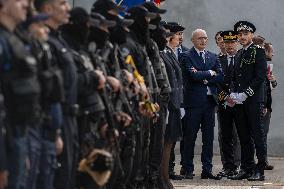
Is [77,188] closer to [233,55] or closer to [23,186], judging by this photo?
[23,186]

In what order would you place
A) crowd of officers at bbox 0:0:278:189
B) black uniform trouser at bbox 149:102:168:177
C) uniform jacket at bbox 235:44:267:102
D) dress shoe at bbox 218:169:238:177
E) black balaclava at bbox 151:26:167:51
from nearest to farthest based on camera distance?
crowd of officers at bbox 0:0:278:189
black uniform trouser at bbox 149:102:168:177
black balaclava at bbox 151:26:167:51
uniform jacket at bbox 235:44:267:102
dress shoe at bbox 218:169:238:177

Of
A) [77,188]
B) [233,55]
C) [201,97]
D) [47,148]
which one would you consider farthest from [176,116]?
[47,148]

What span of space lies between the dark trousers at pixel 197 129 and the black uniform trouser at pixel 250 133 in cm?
40

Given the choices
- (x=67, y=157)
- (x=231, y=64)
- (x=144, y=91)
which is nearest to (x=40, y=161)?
(x=67, y=157)

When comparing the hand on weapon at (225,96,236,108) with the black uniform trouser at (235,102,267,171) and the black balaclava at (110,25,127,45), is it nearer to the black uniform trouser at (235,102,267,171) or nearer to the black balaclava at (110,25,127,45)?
the black uniform trouser at (235,102,267,171)

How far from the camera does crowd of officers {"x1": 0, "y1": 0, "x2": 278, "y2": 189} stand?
603 cm

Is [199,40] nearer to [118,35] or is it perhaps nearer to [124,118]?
[118,35]

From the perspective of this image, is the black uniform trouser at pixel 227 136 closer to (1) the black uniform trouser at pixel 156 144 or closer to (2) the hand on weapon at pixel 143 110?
(1) the black uniform trouser at pixel 156 144

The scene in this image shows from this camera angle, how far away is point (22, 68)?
5938 millimetres

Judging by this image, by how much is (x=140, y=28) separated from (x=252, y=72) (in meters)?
3.61

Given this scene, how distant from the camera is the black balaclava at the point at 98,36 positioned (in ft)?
26.0

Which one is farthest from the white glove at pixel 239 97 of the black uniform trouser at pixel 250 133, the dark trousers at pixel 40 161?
the dark trousers at pixel 40 161

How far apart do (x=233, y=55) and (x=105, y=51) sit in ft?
19.7

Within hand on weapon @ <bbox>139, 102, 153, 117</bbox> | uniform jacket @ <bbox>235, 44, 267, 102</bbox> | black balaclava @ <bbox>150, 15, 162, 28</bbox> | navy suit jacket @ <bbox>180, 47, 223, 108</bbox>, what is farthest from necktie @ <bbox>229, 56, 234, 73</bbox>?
hand on weapon @ <bbox>139, 102, 153, 117</bbox>
